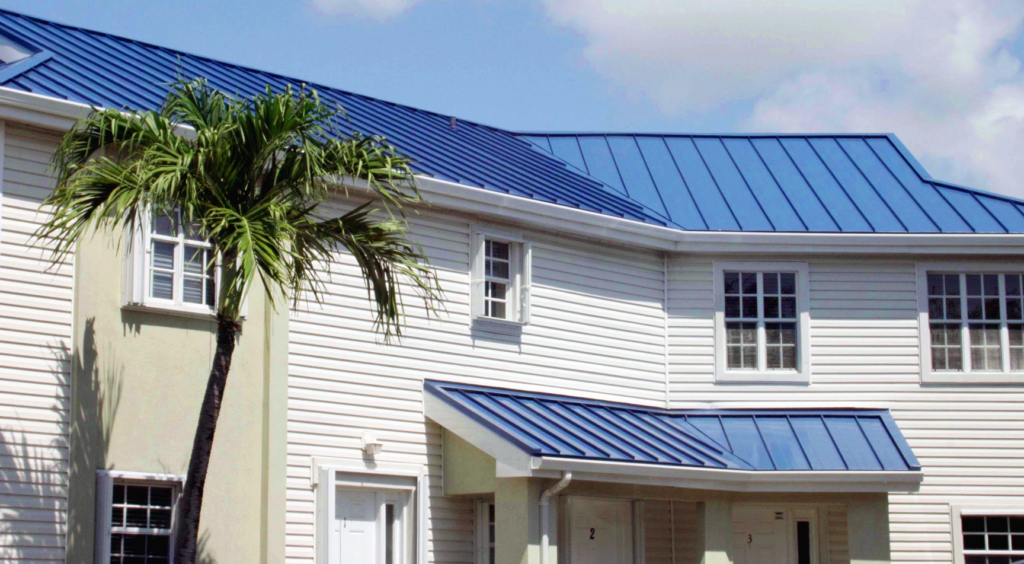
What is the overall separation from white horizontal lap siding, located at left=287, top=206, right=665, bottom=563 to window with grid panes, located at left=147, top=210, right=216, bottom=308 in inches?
47.5

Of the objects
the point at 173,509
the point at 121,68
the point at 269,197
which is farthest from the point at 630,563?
the point at 121,68

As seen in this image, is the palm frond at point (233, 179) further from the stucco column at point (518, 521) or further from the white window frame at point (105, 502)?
the stucco column at point (518, 521)

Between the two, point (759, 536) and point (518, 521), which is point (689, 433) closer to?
point (759, 536)

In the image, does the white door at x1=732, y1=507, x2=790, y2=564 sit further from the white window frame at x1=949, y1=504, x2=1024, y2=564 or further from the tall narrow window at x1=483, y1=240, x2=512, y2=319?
the tall narrow window at x1=483, y1=240, x2=512, y2=319

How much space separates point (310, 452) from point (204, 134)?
4918 millimetres

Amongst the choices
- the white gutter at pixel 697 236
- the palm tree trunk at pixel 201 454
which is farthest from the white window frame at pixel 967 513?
the palm tree trunk at pixel 201 454

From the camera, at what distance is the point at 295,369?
51.5 ft

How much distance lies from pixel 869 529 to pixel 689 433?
9.00 feet

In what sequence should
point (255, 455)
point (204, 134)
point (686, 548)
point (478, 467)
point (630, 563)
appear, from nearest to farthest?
point (204, 134)
point (255, 455)
point (478, 467)
point (630, 563)
point (686, 548)

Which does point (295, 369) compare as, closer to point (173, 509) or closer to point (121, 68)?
point (173, 509)

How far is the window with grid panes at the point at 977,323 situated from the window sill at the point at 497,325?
6487 mm

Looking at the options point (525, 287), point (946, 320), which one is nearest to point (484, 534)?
point (525, 287)

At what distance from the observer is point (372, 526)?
642 inches

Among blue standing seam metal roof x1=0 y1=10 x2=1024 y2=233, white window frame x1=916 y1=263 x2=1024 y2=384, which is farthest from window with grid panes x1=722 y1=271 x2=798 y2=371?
white window frame x1=916 y1=263 x2=1024 y2=384
